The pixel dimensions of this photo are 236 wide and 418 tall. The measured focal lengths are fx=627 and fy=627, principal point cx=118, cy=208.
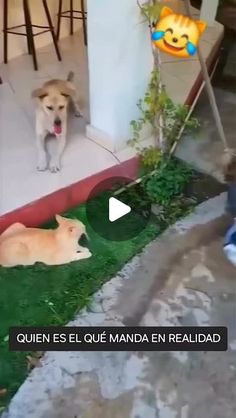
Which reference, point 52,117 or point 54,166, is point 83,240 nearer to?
point 54,166

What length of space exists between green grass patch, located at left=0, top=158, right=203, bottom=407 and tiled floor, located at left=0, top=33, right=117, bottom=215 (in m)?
0.26

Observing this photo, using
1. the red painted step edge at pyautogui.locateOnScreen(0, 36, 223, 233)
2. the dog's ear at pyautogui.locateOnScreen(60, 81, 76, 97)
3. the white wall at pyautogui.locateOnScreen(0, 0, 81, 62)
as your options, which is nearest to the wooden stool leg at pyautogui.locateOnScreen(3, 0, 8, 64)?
the white wall at pyautogui.locateOnScreen(0, 0, 81, 62)

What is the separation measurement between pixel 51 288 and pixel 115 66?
36.5 inches

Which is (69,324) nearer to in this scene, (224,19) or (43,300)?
(43,300)

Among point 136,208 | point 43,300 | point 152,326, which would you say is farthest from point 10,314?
point 136,208

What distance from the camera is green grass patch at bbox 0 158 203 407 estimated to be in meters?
1.89

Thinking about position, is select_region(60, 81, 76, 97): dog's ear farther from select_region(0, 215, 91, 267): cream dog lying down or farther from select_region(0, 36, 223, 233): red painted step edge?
select_region(0, 215, 91, 267): cream dog lying down

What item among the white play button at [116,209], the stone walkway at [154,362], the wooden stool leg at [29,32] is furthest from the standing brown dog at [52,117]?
the wooden stool leg at [29,32]

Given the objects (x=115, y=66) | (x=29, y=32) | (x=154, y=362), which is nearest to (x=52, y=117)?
(x=115, y=66)

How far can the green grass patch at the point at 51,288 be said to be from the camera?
74.5 inches

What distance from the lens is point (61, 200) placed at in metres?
2.47

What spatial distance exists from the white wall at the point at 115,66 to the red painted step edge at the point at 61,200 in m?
0.12

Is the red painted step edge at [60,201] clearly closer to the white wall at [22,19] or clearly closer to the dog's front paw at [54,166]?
the dog's front paw at [54,166]

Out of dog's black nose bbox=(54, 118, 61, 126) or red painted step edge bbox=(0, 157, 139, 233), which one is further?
dog's black nose bbox=(54, 118, 61, 126)
